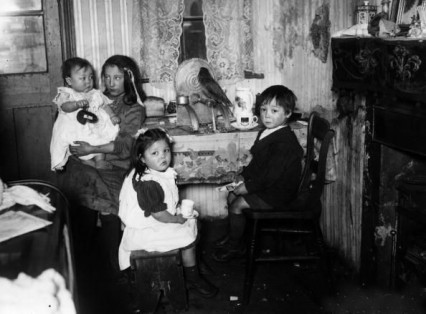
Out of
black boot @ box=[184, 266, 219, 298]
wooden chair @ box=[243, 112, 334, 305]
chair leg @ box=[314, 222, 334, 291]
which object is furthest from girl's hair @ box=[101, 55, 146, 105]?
chair leg @ box=[314, 222, 334, 291]

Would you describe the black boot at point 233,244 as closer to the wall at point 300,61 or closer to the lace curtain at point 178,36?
the wall at point 300,61

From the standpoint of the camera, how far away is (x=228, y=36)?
171 inches

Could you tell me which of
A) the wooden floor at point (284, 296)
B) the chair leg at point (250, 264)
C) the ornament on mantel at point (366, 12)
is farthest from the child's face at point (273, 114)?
the wooden floor at point (284, 296)

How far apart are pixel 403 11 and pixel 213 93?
1.46m

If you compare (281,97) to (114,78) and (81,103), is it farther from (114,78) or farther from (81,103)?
(81,103)

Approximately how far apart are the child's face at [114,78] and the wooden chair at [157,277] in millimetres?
1299

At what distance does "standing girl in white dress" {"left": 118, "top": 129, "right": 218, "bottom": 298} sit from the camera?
312 cm

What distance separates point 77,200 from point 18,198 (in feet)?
5.94

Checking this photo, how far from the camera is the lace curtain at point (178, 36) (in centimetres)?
422

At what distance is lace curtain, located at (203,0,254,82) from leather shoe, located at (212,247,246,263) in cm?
138

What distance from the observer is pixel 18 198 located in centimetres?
186

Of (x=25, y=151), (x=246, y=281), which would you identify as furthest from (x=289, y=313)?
(x=25, y=151)

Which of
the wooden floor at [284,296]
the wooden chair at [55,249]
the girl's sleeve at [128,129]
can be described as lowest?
the wooden floor at [284,296]

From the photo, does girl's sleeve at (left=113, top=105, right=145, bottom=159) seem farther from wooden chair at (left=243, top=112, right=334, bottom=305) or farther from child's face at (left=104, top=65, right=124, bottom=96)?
wooden chair at (left=243, top=112, right=334, bottom=305)
